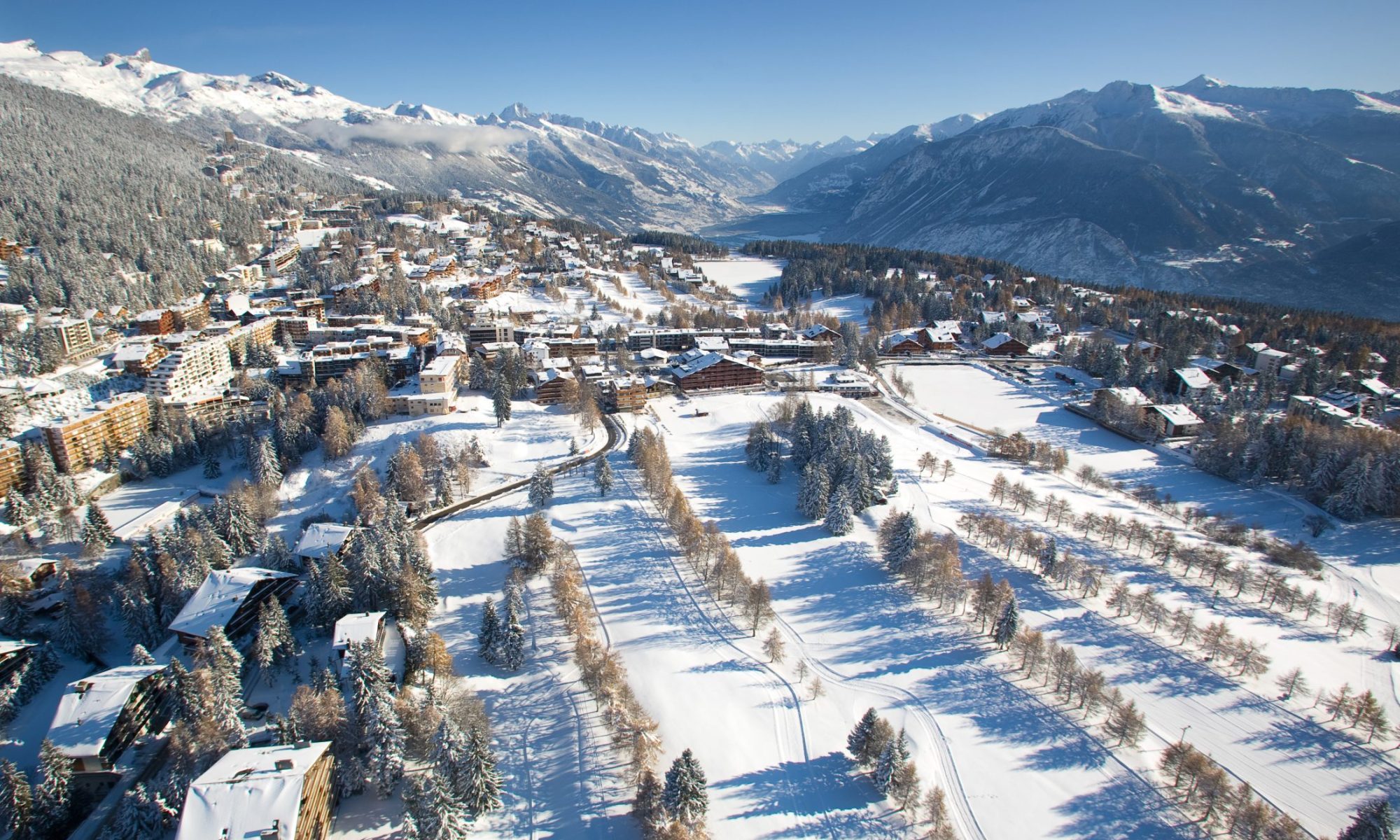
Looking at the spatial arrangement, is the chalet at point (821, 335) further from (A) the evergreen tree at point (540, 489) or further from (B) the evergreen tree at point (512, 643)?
(B) the evergreen tree at point (512, 643)

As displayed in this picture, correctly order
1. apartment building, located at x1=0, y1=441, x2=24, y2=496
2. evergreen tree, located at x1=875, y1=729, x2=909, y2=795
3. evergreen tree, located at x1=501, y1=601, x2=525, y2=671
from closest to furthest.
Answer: evergreen tree, located at x1=875, y1=729, x2=909, y2=795, evergreen tree, located at x1=501, y1=601, x2=525, y2=671, apartment building, located at x1=0, y1=441, x2=24, y2=496

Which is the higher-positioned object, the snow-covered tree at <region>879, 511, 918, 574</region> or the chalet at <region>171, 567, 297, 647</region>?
the chalet at <region>171, 567, 297, 647</region>

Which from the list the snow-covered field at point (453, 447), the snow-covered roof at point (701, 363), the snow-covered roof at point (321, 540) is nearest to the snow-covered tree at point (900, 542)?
the snow-covered field at point (453, 447)

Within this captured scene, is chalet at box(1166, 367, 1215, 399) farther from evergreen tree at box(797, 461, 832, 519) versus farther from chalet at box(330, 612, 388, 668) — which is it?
chalet at box(330, 612, 388, 668)

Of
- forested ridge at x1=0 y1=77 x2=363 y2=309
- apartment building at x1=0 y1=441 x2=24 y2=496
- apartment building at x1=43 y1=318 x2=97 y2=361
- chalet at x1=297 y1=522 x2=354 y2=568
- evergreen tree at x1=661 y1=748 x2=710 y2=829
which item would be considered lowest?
evergreen tree at x1=661 y1=748 x2=710 y2=829

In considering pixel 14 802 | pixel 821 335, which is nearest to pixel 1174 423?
pixel 821 335

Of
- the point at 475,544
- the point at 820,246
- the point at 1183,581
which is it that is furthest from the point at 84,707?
the point at 820,246

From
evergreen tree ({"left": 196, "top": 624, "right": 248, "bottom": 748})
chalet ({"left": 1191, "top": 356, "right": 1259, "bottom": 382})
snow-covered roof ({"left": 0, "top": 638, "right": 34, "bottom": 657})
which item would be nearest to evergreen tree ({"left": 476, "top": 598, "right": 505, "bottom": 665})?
evergreen tree ({"left": 196, "top": 624, "right": 248, "bottom": 748})

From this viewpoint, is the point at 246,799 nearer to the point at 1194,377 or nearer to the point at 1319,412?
the point at 1319,412
